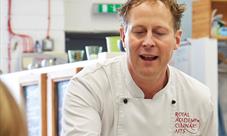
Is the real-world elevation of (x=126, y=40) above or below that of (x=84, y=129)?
above

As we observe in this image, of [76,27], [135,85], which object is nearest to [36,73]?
[135,85]

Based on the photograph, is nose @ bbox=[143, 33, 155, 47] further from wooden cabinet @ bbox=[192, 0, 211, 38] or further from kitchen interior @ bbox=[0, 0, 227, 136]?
kitchen interior @ bbox=[0, 0, 227, 136]

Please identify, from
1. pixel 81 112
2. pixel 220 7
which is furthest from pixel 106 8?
pixel 81 112

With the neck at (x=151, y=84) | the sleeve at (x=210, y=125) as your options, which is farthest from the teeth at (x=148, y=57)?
the sleeve at (x=210, y=125)

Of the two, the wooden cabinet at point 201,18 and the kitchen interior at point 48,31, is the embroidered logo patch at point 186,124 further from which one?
the kitchen interior at point 48,31

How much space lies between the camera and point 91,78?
1780mm

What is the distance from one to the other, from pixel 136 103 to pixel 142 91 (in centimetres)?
5

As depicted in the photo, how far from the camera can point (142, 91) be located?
1.87 meters

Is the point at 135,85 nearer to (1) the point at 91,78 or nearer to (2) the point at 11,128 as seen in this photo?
(1) the point at 91,78

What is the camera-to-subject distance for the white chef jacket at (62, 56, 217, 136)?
1.76 metres

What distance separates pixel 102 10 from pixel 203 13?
2.82 meters

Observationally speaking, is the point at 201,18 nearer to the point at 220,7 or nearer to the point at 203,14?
the point at 203,14

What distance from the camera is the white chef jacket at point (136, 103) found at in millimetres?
1756

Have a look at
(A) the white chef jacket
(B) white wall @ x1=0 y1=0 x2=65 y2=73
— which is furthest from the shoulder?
(B) white wall @ x1=0 y1=0 x2=65 y2=73
